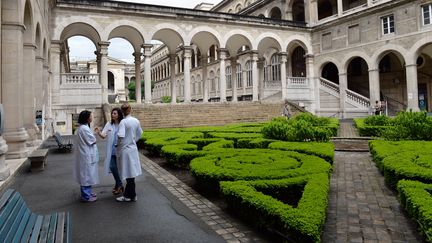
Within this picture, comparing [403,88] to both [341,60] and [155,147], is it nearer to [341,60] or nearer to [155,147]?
[341,60]

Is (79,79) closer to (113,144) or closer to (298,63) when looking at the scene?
(113,144)

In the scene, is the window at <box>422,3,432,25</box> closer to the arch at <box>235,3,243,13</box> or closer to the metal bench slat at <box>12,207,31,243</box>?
the arch at <box>235,3,243,13</box>

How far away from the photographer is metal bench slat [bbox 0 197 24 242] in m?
2.47

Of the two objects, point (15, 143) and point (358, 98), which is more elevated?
point (358, 98)

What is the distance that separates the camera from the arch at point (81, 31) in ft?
73.7

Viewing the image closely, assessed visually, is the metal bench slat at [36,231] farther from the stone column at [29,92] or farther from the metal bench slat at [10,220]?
the stone column at [29,92]

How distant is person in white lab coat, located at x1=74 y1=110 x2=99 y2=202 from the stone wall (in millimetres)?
14543

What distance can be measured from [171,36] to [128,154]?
22738 mm

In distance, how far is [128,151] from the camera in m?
5.52

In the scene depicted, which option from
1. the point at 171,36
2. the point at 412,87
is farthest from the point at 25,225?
the point at 412,87

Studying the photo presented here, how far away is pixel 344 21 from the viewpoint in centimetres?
2822

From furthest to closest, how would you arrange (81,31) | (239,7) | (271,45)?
1. (239,7)
2. (271,45)
3. (81,31)

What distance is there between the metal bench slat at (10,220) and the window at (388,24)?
28193 millimetres

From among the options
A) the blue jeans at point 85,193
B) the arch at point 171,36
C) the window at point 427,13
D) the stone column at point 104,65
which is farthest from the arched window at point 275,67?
the blue jeans at point 85,193
